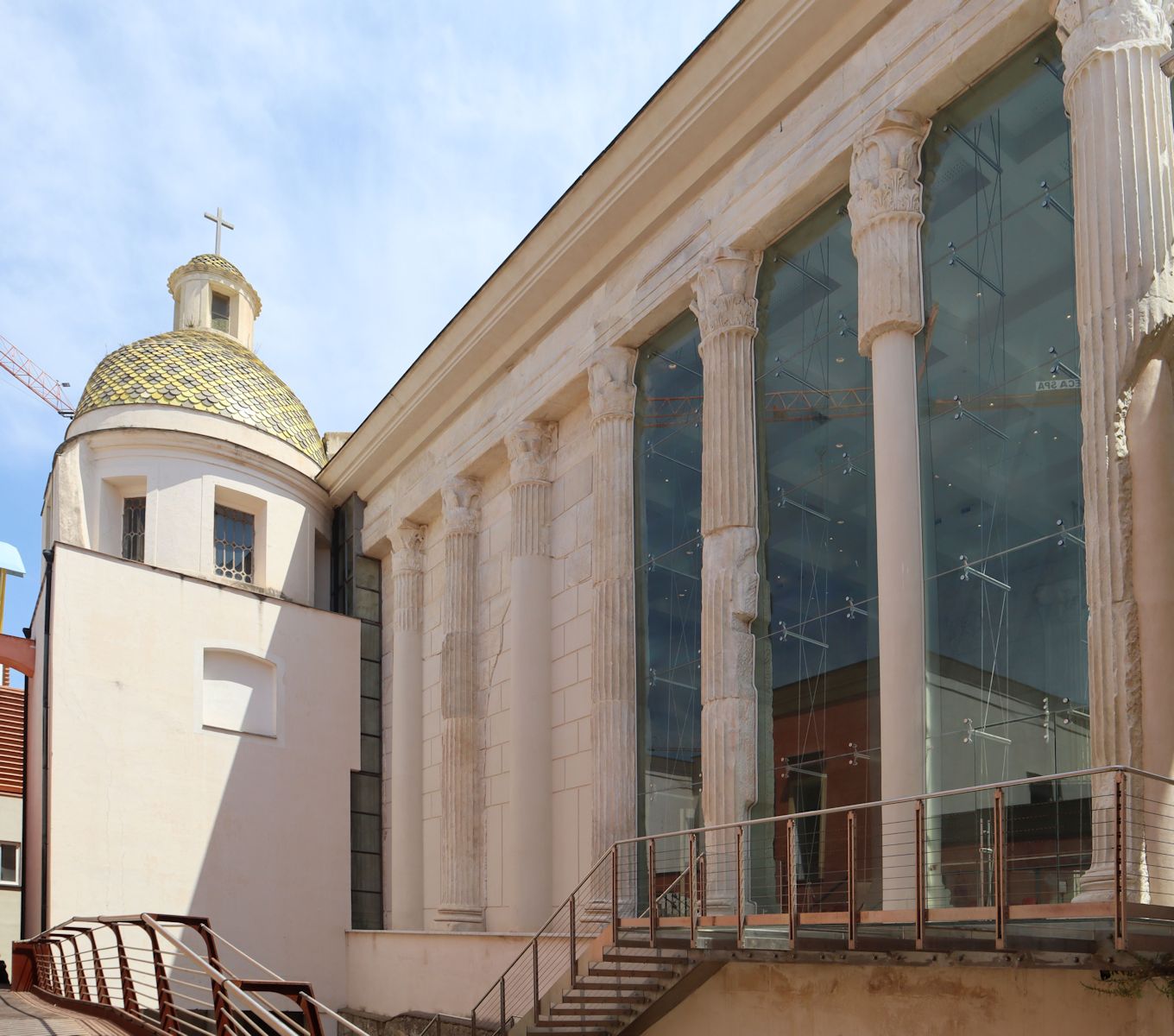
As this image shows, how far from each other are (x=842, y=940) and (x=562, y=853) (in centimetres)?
852

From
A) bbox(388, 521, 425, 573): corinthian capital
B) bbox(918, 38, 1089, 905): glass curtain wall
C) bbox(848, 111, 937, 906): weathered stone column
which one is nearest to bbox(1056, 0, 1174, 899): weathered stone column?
bbox(918, 38, 1089, 905): glass curtain wall

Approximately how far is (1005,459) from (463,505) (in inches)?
464

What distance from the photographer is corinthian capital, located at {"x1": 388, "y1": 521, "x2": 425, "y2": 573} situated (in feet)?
79.7

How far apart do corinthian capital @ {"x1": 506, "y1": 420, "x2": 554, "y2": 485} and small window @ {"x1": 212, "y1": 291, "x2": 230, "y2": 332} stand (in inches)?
581

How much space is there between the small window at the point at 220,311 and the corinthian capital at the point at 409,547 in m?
10.6

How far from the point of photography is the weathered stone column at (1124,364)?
967cm

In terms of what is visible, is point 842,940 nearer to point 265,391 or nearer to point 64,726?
point 64,726

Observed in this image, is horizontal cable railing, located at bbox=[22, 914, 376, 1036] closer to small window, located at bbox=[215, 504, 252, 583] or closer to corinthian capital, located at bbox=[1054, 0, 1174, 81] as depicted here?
small window, located at bbox=[215, 504, 252, 583]

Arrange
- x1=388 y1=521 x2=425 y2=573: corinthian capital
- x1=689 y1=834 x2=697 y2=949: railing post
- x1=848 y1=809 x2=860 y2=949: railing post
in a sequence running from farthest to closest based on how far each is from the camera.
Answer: x1=388 y1=521 x2=425 y2=573: corinthian capital, x1=689 y1=834 x2=697 y2=949: railing post, x1=848 y1=809 x2=860 y2=949: railing post

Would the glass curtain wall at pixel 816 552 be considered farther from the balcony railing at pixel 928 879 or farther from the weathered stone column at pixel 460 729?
the weathered stone column at pixel 460 729

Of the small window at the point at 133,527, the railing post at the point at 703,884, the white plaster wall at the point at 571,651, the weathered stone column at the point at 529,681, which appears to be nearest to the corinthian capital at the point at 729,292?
the white plaster wall at the point at 571,651

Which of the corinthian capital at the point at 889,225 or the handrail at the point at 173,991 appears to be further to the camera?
the corinthian capital at the point at 889,225

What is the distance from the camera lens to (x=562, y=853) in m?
18.2

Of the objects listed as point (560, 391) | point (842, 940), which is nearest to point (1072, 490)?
point (842, 940)
